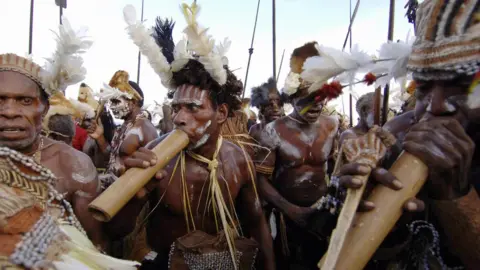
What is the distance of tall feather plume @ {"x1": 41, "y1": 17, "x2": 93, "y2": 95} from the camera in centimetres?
231

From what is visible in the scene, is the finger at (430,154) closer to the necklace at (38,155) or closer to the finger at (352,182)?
the finger at (352,182)

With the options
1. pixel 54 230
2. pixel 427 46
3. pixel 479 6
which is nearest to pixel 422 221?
pixel 427 46

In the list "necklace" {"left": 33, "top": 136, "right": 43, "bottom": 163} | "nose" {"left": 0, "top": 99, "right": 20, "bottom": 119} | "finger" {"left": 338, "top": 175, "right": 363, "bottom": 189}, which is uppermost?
"nose" {"left": 0, "top": 99, "right": 20, "bottom": 119}

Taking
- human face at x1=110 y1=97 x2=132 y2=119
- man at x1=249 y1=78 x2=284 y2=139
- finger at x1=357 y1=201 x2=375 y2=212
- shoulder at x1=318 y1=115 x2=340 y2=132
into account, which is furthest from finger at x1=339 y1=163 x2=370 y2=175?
human face at x1=110 y1=97 x2=132 y2=119

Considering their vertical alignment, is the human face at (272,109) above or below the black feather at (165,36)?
below

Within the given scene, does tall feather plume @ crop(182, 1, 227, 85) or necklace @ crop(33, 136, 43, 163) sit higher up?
tall feather plume @ crop(182, 1, 227, 85)

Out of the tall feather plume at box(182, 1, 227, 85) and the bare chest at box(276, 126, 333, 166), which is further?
the bare chest at box(276, 126, 333, 166)

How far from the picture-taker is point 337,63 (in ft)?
6.19

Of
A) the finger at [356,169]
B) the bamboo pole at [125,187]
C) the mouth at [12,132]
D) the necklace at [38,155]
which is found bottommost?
the bamboo pole at [125,187]

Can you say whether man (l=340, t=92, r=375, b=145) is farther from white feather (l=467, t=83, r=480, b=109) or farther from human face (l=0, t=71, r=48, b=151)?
human face (l=0, t=71, r=48, b=151)

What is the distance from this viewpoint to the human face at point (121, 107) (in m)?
6.48

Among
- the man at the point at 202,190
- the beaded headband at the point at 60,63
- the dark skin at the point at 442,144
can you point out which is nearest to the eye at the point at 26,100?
the beaded headband at the point at 60,63

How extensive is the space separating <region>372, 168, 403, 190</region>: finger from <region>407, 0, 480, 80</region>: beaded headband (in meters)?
0.40

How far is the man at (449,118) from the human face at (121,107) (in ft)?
17.5
